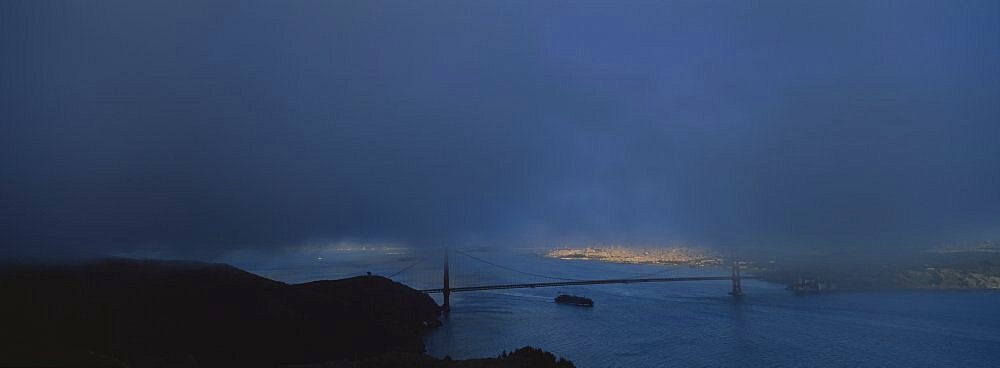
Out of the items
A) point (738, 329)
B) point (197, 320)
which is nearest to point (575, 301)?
point (738, 329)

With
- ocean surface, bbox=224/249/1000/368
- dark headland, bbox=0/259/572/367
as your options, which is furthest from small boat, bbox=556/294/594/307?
dark headland, bbox=0/259/572/367

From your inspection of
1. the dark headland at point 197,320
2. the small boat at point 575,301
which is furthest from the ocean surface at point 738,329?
the dark headland at point 197,320

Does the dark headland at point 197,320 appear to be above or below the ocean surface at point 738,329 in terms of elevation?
above

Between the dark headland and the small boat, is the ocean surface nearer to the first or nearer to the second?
the small boat

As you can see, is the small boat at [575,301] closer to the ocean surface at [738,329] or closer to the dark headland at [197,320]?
the ocean surface at [738,329]

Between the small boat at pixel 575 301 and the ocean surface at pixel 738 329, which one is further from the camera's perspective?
the small boat at pixel 575 301

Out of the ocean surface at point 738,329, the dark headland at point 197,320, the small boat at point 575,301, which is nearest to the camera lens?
the dark headland at point 197,320

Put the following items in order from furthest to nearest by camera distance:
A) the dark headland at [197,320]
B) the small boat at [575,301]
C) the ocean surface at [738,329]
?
the small boat at [575,301], the ocean surface at [738,329], the dark headland at [197,320]
